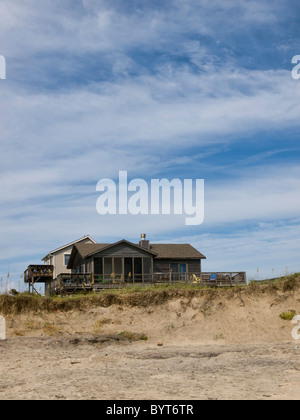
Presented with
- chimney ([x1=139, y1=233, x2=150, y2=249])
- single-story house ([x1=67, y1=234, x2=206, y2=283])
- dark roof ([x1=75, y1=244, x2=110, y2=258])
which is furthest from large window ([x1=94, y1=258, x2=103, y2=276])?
chimney ([x1=139, y1=233, x2=150, y2=249])

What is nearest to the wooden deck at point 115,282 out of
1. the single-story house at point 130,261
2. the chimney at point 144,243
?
the single-story house at point 130,261

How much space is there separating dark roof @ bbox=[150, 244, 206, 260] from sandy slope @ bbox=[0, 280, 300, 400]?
20.5 meters

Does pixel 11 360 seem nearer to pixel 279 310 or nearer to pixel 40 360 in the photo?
pixel 40 360

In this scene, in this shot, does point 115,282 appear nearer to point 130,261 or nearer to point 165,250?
point 130,261

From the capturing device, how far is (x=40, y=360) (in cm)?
1584

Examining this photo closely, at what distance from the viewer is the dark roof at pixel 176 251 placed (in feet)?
149

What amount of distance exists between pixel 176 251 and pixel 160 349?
27463 millimetres

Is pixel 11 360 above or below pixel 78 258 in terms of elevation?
below

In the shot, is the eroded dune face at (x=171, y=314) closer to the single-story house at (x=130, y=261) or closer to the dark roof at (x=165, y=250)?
the single-story house at (x=130, y=261)

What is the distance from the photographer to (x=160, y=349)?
19.2 metres

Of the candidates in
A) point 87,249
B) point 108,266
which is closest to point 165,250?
point 108,266

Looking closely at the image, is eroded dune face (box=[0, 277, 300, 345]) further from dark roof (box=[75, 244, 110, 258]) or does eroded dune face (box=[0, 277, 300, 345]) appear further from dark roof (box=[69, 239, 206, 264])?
dark roof (box=[69, 239, 206, 264])
